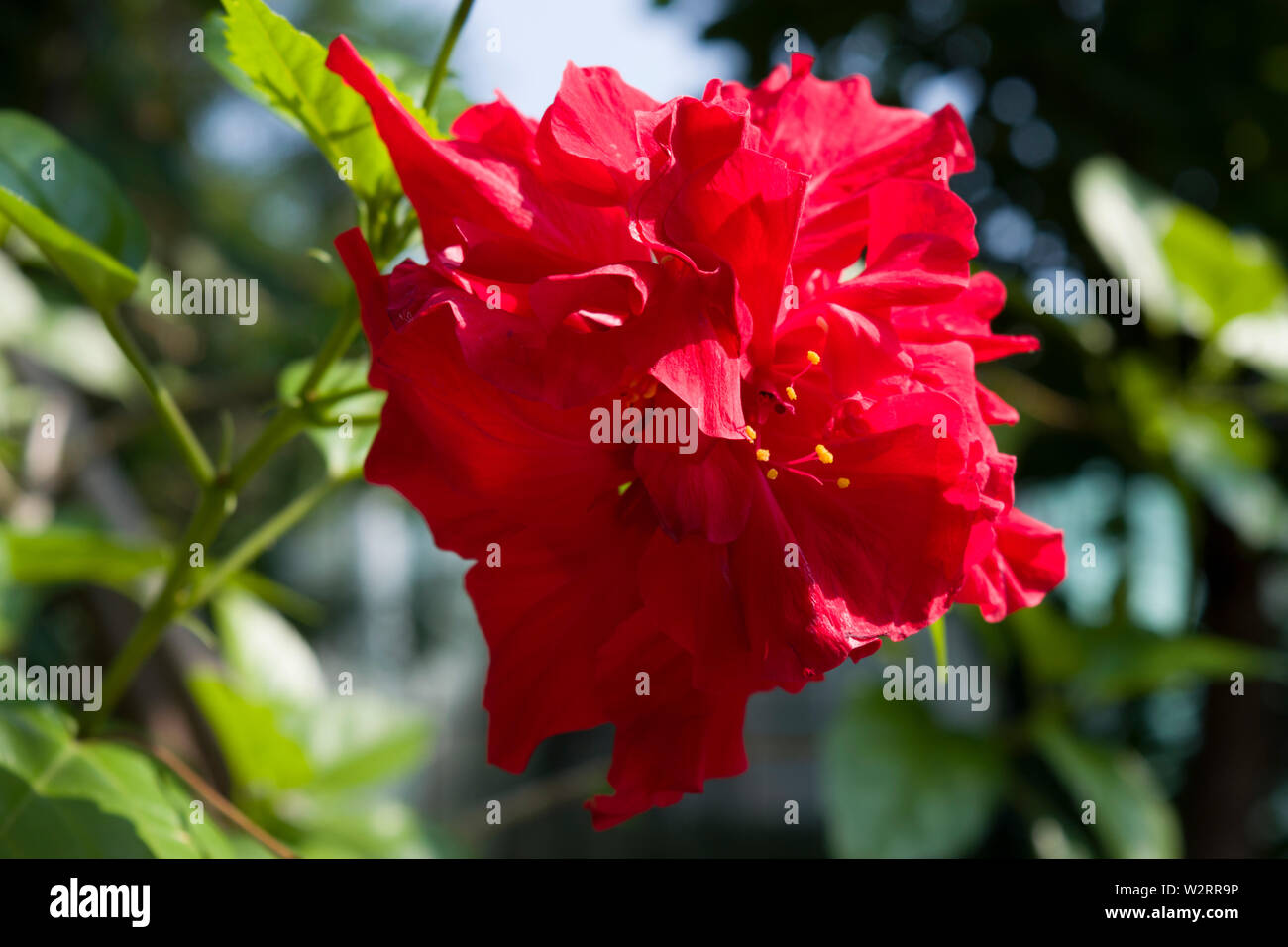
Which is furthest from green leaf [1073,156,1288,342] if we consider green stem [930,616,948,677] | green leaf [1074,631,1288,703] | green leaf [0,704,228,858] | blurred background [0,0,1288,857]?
green leaf [0,704,228,858]

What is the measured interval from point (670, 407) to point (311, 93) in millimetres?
240

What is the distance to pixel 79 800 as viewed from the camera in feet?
1.59

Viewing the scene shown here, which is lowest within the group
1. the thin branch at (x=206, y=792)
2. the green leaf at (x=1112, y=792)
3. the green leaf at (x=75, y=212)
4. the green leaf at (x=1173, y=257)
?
the green leaf at (x=1112, y=792)

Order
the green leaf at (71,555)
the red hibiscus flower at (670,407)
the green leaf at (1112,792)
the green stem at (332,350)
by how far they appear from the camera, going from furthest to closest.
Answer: the green leaf at (1112,792)
the green leaf at (71,555)
the green stem at (332,350)
the red hibiscus flower at (670,407)

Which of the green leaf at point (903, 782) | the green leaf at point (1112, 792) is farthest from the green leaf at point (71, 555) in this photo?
the green leaf at point (1112, 792)

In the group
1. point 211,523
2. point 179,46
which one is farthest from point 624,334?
point 179,46

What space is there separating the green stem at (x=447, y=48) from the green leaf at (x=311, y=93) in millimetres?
20

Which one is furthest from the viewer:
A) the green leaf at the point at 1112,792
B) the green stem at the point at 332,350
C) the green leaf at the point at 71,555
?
the green leaf at the point at 1112,792

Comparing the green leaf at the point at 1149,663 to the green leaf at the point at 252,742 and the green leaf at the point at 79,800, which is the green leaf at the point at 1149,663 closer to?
the green leaf at the point at 252,742

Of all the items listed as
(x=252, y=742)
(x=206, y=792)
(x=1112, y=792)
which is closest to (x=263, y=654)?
(x=252, y=742)

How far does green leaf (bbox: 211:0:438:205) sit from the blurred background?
29cm

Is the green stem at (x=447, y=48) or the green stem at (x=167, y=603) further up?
the green stem at (x=447, y=48)

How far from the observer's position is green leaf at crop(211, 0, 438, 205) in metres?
0.45

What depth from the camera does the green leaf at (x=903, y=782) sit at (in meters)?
1.09
